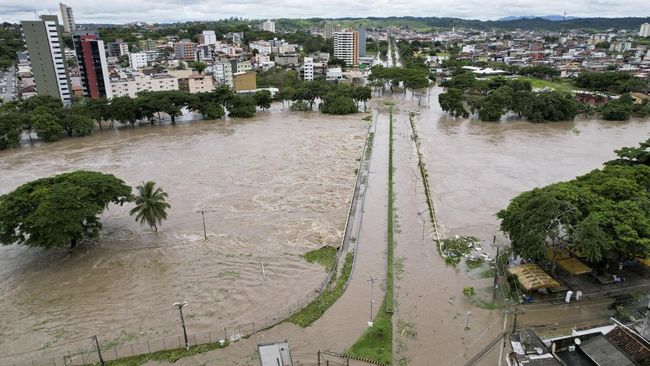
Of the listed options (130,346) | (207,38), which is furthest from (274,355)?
(207,38)

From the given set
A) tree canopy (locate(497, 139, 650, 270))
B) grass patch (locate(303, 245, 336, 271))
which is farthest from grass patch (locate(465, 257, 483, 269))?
grass patch (locate(303, 245, 336, 271))

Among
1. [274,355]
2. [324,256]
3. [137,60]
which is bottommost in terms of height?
[324,256]

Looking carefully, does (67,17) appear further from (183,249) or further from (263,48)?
(183,249)

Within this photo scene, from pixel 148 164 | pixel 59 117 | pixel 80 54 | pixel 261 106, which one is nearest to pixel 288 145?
pixel 148 164

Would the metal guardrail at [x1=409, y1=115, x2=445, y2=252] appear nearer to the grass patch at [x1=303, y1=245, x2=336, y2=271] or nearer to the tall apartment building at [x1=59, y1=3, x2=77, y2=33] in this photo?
the grass patch at [x1=303, y1=245, x2=336, y2=271]

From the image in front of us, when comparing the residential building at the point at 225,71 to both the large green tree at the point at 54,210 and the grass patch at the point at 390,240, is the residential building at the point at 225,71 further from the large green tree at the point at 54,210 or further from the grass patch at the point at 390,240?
the large green tree at the point at 54,210

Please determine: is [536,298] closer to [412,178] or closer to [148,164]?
[412,178]

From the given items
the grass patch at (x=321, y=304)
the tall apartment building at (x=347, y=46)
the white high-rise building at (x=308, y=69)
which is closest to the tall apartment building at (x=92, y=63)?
the white high-rise building at (x=308, y=69)
